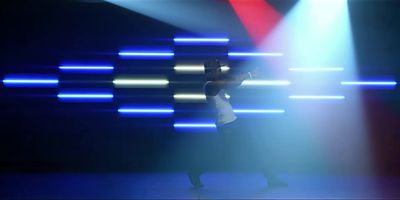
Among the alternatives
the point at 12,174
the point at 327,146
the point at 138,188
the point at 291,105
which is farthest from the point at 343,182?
the point at 12,174

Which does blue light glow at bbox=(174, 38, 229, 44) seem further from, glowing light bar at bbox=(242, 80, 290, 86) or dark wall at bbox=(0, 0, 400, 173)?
glowing light bar at bbox=(242, 80, 290, 86)

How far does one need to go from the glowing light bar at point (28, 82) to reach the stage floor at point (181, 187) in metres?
1.25

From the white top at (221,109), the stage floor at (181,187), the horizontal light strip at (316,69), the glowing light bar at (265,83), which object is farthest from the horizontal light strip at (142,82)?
the horizontal light strip at (316,69)

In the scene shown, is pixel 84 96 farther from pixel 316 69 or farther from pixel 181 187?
pixel 316 69

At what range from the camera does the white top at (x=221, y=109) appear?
5.58 m

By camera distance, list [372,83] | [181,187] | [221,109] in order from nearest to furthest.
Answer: [221,109] < [181,187] < [372,83]

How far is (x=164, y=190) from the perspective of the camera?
5.64 metres

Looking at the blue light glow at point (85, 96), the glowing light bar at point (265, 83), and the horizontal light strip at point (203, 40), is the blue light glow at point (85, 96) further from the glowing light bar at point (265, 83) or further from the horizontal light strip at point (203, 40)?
the glowing light bar at point (265, 83)

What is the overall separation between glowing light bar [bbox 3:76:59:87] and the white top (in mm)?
2559

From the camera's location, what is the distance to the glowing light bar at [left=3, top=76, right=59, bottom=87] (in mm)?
6945

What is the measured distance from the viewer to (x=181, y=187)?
19.1 ft

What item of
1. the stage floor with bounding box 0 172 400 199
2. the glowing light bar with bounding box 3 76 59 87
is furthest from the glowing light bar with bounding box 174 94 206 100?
the glowing light bar with bounding box 3 76 59 87

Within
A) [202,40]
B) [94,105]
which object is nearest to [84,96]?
[94,105]

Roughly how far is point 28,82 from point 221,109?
2.99 m
